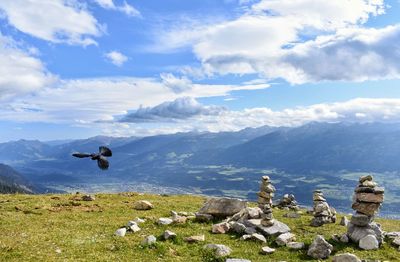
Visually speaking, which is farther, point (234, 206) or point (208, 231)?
point (234, 206)

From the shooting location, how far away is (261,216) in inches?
1362

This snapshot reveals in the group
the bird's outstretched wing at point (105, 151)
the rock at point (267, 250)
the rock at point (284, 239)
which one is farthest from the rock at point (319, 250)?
the bird's outstretched wing at point (105, 151)

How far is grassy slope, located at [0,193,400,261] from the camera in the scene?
25.6 m

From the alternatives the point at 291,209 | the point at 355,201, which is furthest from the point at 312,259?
the point at 291,209

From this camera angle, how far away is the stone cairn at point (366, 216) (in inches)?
1148

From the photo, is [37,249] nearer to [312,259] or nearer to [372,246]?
[312,259]

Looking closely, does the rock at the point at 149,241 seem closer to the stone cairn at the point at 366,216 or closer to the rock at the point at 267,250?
the rock at the point at 267,250

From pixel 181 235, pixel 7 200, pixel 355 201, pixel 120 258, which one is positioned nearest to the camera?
pixel 120 258

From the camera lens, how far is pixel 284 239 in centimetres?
2956

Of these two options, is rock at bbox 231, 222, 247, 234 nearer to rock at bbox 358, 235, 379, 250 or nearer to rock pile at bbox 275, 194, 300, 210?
rock at bbox 358, 235, 379, 250

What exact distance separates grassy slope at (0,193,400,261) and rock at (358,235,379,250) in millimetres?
611

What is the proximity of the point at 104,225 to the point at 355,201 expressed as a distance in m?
20.1

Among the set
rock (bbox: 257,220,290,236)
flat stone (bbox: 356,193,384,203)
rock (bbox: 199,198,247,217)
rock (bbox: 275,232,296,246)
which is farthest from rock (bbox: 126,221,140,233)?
flat stone (bbox: 356,193,384,203)

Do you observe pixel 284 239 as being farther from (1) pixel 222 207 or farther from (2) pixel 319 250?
(1) pixel 222 207
